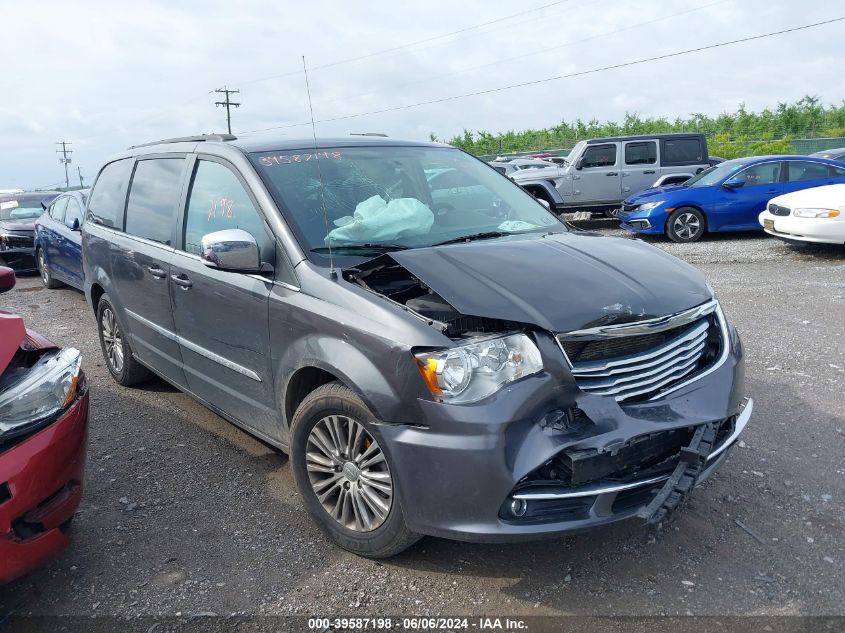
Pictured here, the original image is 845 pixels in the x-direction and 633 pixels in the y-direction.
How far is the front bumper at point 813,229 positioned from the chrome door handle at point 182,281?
9289mm

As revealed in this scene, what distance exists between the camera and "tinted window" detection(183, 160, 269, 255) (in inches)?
142

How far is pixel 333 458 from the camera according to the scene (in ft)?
10.2

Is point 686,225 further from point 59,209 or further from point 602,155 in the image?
point 59,209

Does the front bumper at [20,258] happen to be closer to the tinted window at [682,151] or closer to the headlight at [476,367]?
the headlight at [476,367]

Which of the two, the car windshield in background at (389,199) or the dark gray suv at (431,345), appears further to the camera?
the car windshield in background at (389,199)

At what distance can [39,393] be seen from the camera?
9.11 ft

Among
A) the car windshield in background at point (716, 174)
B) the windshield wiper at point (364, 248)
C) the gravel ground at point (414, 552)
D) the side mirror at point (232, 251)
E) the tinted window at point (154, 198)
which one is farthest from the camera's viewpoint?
the car windshield in background at point (716, 174)

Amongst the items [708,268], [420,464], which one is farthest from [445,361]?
[708,268]

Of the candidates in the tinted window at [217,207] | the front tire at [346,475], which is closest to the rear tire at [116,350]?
the tinted window at [217,207]

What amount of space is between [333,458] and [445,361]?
82cm

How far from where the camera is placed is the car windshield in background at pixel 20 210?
12559 millimetres

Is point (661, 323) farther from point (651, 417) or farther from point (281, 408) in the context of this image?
point (281, 408)

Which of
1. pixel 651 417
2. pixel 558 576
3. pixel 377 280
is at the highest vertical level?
pixel 377 280

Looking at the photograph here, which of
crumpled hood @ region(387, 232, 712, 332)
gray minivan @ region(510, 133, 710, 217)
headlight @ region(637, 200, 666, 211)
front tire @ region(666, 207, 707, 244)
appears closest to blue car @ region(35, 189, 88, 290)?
crumpled hood @ region(387, 232, 712, 332)
